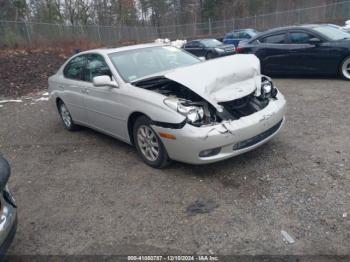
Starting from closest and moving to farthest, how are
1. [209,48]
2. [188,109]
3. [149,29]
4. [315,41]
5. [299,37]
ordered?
[188,109], [315,41], [299,37], [209,48], [149,29]

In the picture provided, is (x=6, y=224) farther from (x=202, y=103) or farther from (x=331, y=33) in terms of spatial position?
(x=331, y=33)

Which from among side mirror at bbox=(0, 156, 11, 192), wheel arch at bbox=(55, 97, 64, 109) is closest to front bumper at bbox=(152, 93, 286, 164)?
side mirror at bbox=(0, 156, 11, 192)

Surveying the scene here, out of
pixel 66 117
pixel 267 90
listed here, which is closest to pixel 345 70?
pixel 267 90

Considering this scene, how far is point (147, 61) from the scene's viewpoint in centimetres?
480

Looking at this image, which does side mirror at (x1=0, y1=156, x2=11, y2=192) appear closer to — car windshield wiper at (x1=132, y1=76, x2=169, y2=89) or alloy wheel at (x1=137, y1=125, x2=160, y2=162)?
alloy wheel at (x1=137, y1=125, x2=160, y2=162)

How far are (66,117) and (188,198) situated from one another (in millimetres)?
3578

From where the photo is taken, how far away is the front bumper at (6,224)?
226cm

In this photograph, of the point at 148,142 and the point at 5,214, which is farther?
the point at 148,142

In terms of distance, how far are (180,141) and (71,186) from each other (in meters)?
1.54

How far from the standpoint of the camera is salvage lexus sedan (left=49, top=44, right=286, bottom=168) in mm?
3508

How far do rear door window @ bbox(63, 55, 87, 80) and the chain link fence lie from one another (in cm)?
1431

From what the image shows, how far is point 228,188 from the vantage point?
3.48m

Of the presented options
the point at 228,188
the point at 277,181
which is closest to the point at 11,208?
the point at 228,188

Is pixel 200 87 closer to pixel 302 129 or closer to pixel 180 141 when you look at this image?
pixel 180 141
